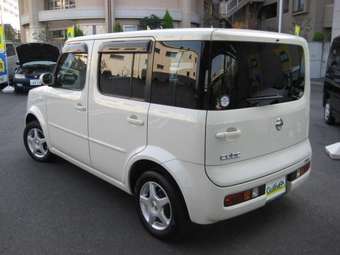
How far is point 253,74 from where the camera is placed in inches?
118

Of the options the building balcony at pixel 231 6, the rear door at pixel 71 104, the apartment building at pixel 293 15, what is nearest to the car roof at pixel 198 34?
the rear door at pixel 71 104

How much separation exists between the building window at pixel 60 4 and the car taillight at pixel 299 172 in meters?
38.5

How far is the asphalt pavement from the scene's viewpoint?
3125 millimetres

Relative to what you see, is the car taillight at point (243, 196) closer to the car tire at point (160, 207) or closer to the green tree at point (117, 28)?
the car tire at point (160, 207)

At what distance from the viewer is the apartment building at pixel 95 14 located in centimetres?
3610

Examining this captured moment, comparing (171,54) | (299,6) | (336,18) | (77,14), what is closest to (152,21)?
(77,14)

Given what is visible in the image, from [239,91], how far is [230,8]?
1997 inches

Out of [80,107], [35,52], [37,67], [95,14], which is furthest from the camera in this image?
[95,14]

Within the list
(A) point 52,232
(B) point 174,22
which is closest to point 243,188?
(A) point 52,232

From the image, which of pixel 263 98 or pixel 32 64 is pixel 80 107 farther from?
pixel 32 64

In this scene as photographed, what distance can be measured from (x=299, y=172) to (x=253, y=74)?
46.6 inches

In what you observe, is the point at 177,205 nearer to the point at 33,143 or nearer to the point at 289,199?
the point at 289,199

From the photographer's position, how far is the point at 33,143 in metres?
5.41

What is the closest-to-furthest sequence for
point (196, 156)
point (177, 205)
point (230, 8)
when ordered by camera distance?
1. point (196, 156)
2. point (177, 205)
3. point (230, 8)
